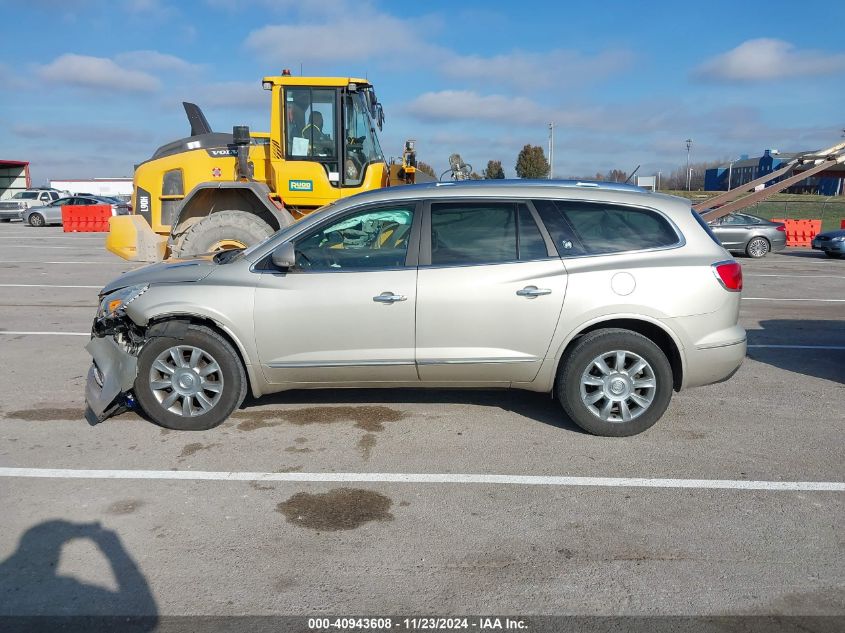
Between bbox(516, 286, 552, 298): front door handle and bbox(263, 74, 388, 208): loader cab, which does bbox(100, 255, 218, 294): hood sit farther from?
bbox(263, 74, 388, 208): loader cab

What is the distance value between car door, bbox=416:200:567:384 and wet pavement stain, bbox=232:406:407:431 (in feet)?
1.99

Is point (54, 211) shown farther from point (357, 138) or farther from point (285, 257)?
point (285, 257)

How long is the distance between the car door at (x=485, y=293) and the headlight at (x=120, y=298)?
2080 millimetres

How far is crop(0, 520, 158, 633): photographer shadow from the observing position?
2867mm

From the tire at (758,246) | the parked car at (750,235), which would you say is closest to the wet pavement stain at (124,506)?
the parked car at (750,235)

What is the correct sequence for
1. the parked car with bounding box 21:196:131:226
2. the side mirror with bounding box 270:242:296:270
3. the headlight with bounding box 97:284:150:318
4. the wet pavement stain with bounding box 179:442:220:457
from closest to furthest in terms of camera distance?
the wet pavement stain with bounding box 179:442:220:457 → the side mirror with bounding box 270:242:296:270 → the headlight with bounding box 97:284:150:318 → the parked car with bounding box 21:196:131:226

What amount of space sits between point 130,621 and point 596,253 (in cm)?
366

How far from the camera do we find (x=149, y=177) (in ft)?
34.0

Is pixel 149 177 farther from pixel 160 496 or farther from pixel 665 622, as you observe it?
pixel 665 622

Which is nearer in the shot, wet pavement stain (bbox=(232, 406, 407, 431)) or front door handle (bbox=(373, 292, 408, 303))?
front door handle (bbox=(373, 292, 408, 303))

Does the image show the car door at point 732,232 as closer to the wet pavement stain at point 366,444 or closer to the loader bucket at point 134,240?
the loader bucket at point 134,240

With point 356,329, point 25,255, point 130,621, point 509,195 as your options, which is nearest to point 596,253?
point 509,195

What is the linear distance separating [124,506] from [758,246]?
20340 mm

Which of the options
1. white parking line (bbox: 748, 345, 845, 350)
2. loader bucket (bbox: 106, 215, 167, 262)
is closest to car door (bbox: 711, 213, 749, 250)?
white parking line (bbox: 748, 345, 845, 350)
